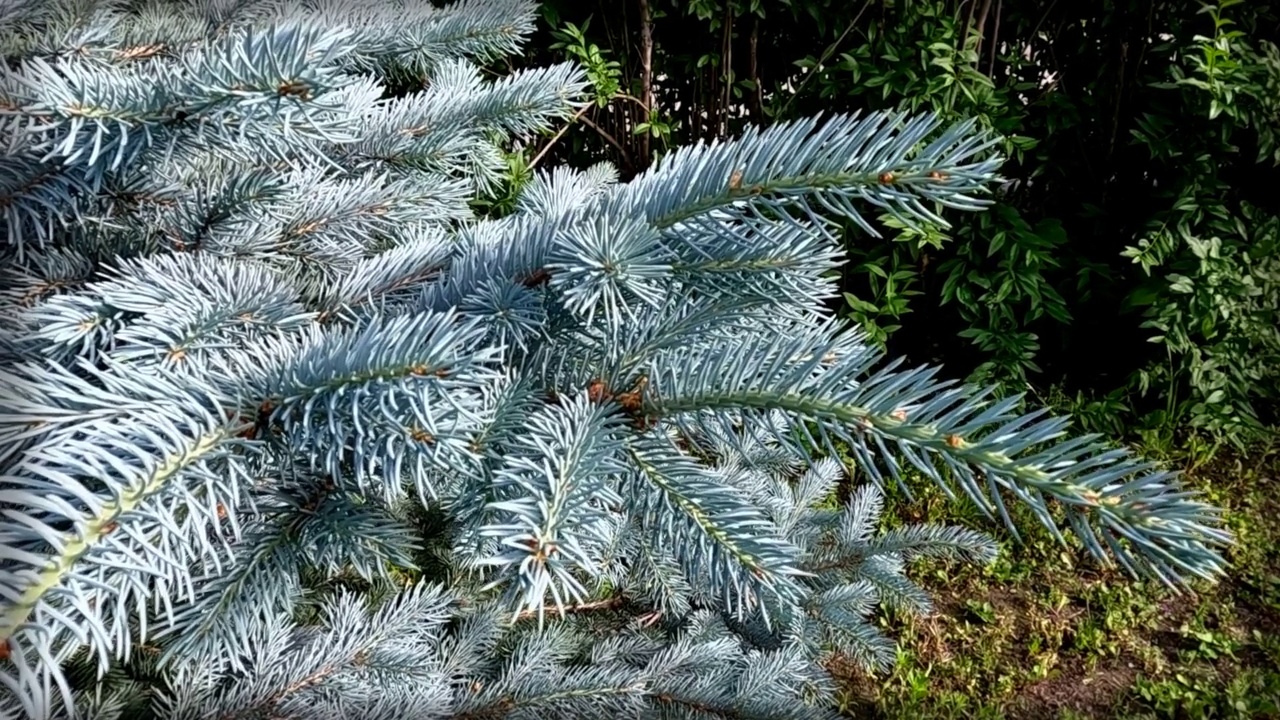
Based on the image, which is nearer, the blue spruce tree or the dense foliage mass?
the blue spruce tree

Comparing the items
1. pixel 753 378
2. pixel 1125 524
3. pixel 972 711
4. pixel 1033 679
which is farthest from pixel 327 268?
pixel 1033 679

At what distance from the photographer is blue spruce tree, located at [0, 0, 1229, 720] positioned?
51 cm

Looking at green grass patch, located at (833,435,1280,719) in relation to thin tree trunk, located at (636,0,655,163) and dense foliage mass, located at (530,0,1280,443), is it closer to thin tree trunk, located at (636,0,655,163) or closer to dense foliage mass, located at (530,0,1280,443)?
dense foliage mass, located at (530,0,1280,443)

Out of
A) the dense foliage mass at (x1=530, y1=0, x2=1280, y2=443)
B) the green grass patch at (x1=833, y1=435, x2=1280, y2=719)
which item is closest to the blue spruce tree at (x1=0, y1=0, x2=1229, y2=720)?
the green grass patch at (x1=833, y1=435, x2=1280, y2=719)

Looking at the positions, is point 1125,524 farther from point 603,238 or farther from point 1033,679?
point 1033,679

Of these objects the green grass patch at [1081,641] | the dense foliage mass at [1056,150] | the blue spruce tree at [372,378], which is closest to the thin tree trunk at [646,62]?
the dense foliage mass at [1056,150]

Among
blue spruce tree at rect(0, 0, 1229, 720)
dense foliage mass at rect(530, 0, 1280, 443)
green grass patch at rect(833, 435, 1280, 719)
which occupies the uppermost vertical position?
blue spruce tree at rect(0, 0, 1229, 720)

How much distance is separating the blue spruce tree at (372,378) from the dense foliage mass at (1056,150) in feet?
7.34

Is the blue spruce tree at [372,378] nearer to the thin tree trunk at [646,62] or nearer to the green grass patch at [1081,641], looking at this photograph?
the green grass patch at [1081,641]

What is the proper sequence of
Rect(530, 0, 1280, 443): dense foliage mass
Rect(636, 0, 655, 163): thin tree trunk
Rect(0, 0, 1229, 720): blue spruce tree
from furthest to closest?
Rect(636, 0, 655, 163): thin tree trunk, Rect(530, 0, 1280, 443): dense foliage mass, Rect(0, 0, 1229, 720): blue spruce tree

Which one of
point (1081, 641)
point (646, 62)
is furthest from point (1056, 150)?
point (1081, 641)

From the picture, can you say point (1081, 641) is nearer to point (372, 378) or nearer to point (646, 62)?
point (646, 62)

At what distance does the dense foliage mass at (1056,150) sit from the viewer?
3.00 meters

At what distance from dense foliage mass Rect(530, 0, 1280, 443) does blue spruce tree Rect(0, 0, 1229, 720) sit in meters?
2.24
